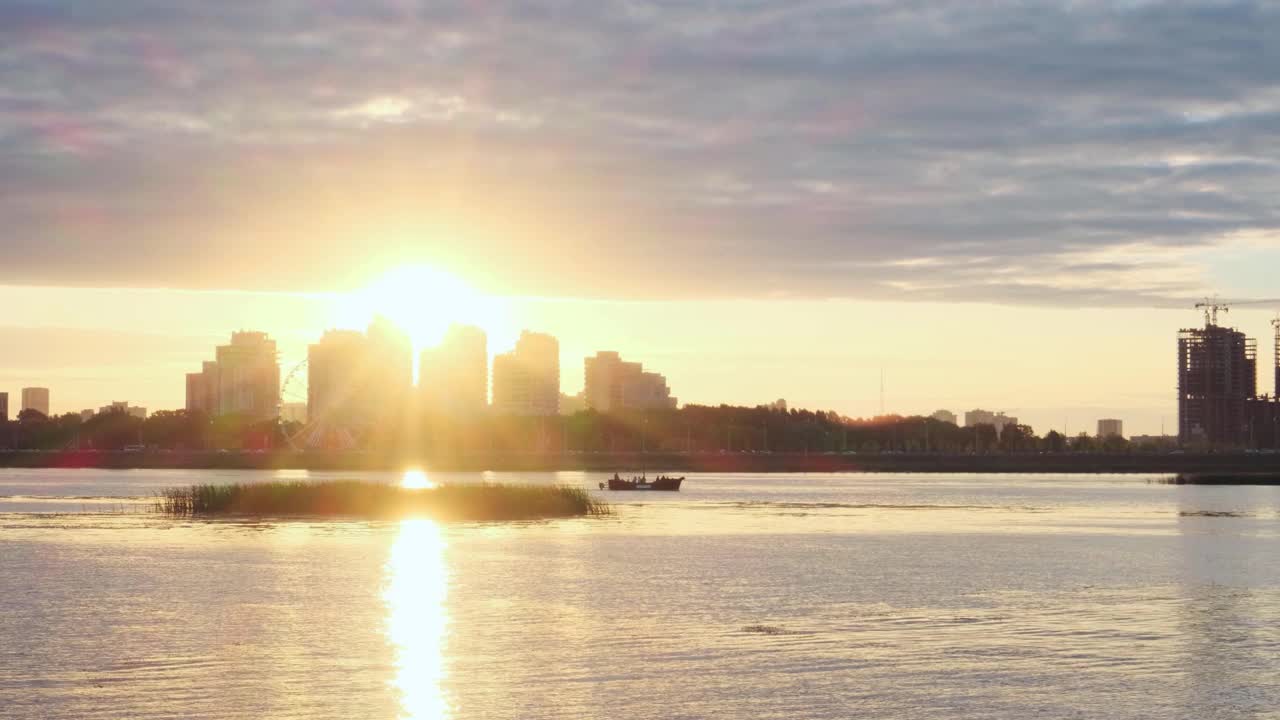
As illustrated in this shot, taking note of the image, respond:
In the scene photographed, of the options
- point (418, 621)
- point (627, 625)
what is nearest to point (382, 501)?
point (418, 621)

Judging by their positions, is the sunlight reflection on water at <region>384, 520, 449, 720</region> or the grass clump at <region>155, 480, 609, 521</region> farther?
the grass clump at <region>155, 480, 609, 521</region>

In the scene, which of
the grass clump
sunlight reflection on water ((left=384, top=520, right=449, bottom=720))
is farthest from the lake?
the grass clump

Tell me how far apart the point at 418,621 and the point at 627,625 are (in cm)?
730

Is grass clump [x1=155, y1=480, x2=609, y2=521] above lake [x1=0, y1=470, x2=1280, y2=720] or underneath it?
above

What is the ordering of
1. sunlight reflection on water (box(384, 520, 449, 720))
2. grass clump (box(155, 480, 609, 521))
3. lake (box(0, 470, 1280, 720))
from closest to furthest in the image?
lake (box(0, 470, 1280, 720)), sunlight reflection on water (box(384, 520, 449, 720)), grass clump (box(155, 480, 609, 521))

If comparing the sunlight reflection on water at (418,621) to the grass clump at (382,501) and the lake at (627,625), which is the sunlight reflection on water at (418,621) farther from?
the grass clump at (382,501)

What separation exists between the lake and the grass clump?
21.4 meters

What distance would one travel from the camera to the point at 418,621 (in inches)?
2050

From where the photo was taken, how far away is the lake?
3722 cm

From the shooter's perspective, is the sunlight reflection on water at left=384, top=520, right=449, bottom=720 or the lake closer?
the lake

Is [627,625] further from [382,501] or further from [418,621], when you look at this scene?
[382,501]

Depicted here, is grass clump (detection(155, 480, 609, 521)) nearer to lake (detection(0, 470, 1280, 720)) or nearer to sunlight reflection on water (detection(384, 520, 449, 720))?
→ lake (detection(0, 470, 1280, 720))

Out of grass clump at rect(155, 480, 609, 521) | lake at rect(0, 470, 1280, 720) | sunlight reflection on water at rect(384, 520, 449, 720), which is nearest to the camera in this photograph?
lake at rect(0, 470, 1280, 720)

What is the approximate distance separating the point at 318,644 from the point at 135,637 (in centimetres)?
591
